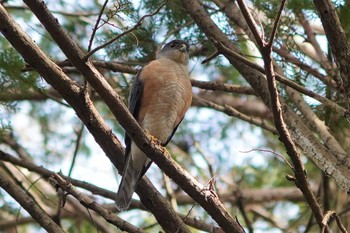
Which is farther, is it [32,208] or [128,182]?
[128,182]

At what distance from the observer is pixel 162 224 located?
5.17 metres

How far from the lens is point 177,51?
6.92m

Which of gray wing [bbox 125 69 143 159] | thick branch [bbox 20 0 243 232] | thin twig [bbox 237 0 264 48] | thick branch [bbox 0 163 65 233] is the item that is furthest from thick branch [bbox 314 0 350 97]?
thick branch [bbox 0 163 65 233]

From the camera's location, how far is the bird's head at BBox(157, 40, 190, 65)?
690 centimetres

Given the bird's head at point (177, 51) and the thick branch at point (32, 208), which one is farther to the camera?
the bird's head at point (177, 51)

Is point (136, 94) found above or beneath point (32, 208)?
above

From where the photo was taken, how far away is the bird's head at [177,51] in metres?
6.90

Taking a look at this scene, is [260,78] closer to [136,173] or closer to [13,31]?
[136,173]

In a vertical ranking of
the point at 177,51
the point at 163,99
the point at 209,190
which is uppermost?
the point at 177,51

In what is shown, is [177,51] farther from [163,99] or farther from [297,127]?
[297,127]

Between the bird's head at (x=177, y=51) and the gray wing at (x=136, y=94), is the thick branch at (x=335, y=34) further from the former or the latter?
the bird's head at (x=177, y=51)

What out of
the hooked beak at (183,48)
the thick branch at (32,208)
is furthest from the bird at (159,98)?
the thick branch at (32,208)

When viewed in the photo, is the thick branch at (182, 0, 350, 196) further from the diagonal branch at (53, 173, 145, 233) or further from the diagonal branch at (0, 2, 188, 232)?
the diagonal branch at (53, 173, 145, 233)

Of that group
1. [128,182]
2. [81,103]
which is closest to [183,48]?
[128,182]
